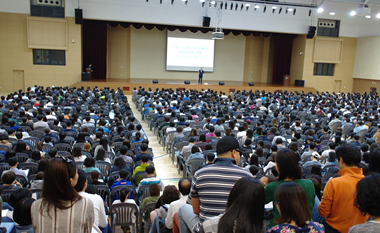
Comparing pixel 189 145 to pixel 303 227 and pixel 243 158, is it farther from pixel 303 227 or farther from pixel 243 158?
pixel 303 227

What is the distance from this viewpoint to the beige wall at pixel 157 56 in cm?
2364

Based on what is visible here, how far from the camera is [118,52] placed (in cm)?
2358

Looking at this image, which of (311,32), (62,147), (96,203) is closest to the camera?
(96,203)

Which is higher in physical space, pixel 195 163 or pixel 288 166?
pixel 288 166

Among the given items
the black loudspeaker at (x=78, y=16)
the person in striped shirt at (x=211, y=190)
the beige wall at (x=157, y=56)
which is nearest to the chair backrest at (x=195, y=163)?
the person in striped shirt at (x=211, y=190)

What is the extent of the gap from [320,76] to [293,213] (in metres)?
24.3

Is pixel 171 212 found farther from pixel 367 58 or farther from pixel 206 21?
pixel 367 58

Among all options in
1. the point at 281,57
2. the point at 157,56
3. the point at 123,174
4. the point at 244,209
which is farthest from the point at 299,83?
the point at 244,209

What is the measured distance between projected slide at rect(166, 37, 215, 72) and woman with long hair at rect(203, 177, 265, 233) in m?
22.0

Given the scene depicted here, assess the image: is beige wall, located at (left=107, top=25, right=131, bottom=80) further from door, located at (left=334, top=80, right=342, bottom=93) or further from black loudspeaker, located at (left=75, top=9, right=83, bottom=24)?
door, located at (left=334, top=80, right=342, bottom=93)

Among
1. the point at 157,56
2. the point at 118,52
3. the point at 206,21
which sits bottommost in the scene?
the point at 157,56

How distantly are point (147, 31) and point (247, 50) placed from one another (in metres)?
8.60

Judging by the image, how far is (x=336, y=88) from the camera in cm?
2478

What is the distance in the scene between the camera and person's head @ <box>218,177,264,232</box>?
1.85 m
